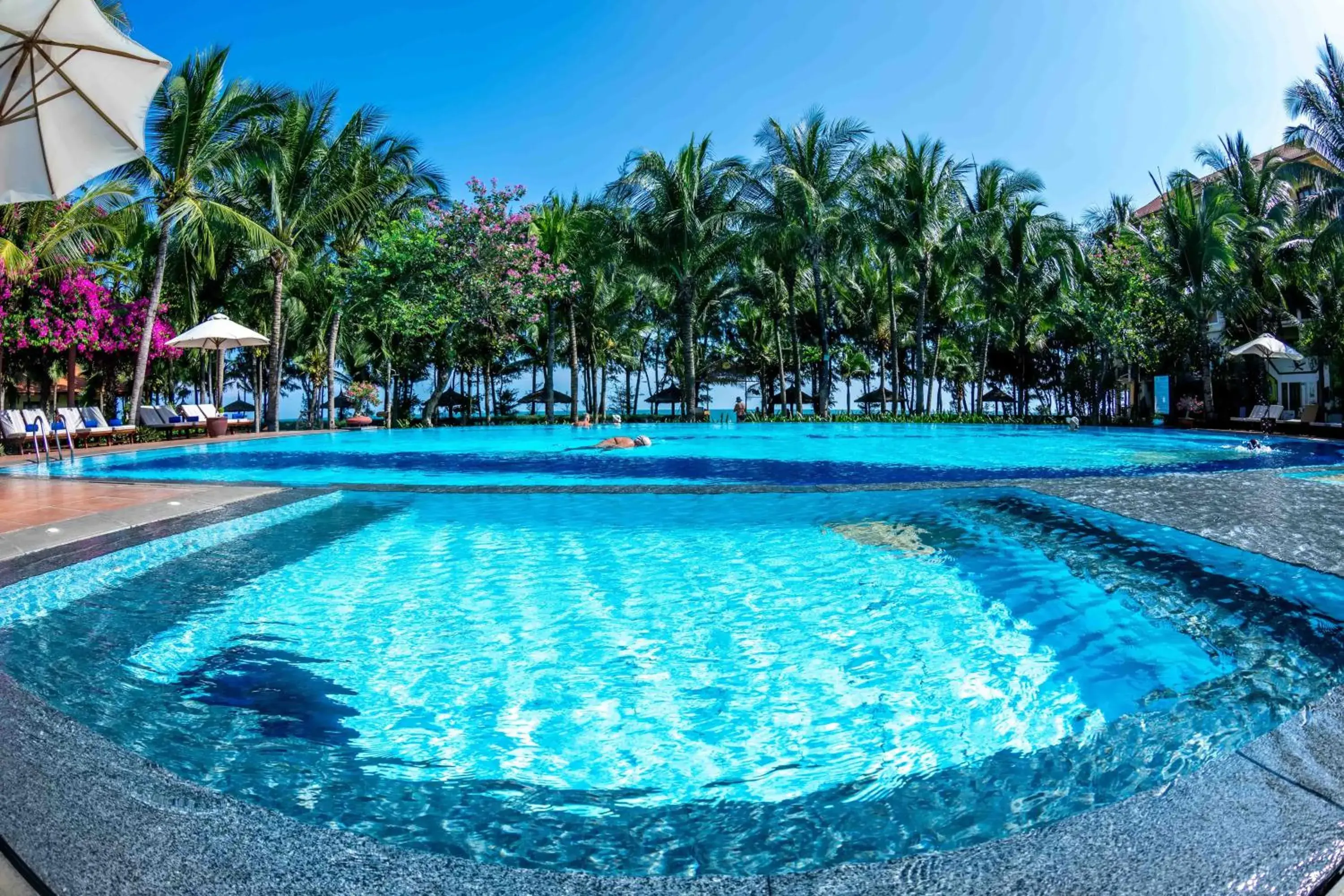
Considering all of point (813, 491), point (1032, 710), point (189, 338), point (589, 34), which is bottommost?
point (1032, 710)

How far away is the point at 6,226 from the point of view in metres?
16.8

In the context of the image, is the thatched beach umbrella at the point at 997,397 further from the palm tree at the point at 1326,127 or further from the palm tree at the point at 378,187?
the palm tree at the point at 378,187

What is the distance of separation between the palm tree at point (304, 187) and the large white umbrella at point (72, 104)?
16.8m

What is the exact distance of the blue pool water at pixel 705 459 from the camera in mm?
10914

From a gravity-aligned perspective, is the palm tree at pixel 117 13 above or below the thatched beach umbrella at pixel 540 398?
above

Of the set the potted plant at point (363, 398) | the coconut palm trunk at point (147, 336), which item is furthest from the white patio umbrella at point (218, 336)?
the potted plant at point (363, 398)

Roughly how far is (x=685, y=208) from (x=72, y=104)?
2318 cm

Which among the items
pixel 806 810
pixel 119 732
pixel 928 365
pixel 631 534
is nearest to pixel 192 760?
pixel 119 732

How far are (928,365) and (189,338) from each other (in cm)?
3640

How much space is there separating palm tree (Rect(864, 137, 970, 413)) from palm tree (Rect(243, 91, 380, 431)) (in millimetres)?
17466

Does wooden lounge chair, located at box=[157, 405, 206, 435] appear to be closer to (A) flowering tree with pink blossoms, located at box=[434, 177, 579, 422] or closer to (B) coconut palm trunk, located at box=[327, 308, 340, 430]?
(B) coconut palm trunk, located at box=[327, 308, 340, 430]

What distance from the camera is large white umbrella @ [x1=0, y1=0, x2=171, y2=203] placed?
18.6 feet

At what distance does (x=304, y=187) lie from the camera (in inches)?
896

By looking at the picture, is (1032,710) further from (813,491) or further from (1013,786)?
(813,491)
